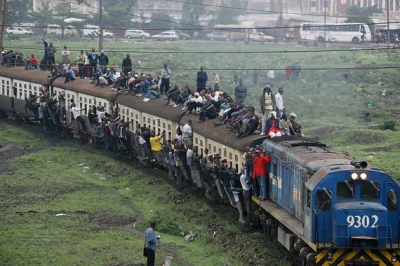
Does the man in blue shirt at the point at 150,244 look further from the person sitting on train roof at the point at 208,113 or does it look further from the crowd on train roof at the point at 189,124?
the person sitting on train roof at the point at 208,113

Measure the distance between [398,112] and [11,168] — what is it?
79.8ft

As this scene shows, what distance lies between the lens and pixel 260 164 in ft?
76.8

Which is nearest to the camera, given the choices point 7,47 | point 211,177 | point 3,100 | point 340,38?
point 211,177

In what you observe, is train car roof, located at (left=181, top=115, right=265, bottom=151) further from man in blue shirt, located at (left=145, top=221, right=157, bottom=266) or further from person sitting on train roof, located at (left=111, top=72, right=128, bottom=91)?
person sitting on train roof, located at (left=111, top=72, right=128, bottom=91)

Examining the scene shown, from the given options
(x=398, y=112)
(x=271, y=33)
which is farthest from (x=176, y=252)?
(x=271, y=33)

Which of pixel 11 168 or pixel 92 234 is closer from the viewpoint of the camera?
pixel 92 234

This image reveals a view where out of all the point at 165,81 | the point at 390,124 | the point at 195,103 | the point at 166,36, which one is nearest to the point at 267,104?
the point at 195,103

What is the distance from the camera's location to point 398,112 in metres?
51.0

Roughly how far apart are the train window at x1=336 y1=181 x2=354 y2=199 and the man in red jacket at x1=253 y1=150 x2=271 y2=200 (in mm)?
4883

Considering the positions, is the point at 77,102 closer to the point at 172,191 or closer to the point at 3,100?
the point at 3,100

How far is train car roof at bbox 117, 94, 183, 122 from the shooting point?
31.5m

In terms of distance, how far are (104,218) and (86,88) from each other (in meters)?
13.8

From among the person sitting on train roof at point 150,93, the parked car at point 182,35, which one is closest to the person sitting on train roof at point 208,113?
the person sitting on train roof at point 150,93

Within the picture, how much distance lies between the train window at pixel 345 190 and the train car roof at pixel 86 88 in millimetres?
19469
